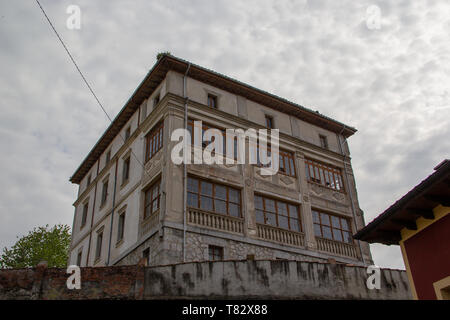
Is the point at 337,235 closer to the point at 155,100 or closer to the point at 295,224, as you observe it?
the point at 295,224

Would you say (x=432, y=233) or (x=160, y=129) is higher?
(x=160, y=129)

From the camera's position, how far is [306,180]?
27.2 metres

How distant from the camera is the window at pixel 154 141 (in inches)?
945

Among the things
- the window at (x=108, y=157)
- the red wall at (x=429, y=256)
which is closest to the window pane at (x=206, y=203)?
the window at (x=108, y=157)

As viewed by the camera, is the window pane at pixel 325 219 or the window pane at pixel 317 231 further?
the window pane at pixel 325 219

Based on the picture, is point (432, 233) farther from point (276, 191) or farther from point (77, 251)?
point (77, 251)

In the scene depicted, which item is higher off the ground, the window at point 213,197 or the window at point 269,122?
the window at point 269,122

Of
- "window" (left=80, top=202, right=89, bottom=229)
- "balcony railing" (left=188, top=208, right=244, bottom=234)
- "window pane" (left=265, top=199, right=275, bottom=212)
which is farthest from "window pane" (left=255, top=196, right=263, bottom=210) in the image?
"window" (left=80, top=202, right=89, bottom=229)

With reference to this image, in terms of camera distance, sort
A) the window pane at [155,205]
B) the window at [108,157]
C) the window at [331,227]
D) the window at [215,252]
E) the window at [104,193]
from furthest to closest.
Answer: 1. the window at [108,157]
2. the window at [104,193]
3. the window at [331,227]
4. the window pane at [155,205]
5. the window at [215,252]

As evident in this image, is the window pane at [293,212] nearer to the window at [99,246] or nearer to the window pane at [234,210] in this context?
the window pane at [234,210]

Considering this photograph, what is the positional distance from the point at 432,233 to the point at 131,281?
31.6 ft

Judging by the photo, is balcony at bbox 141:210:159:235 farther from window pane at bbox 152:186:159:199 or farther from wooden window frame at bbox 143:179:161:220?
window pane at bbox 152:186:159:199

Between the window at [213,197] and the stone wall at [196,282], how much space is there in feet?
18.9
